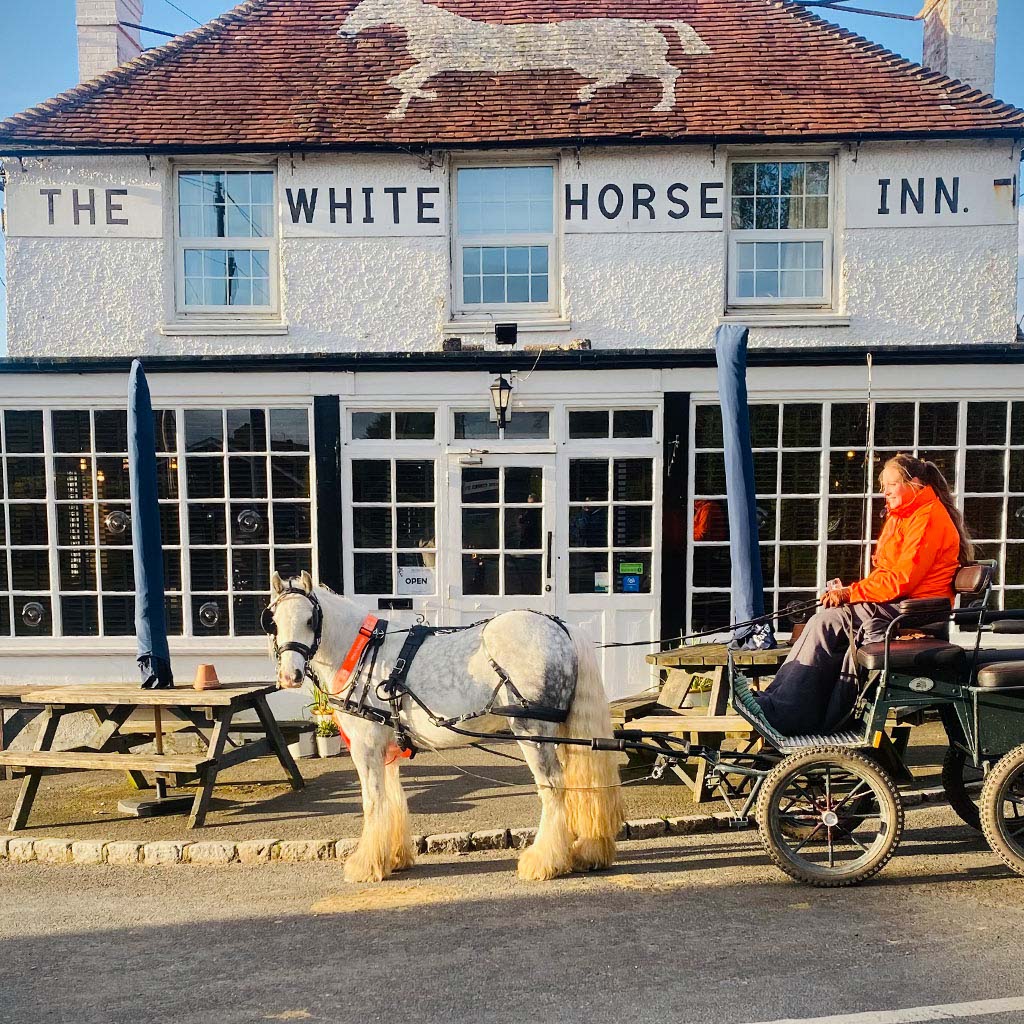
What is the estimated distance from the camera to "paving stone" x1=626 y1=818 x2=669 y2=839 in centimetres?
549

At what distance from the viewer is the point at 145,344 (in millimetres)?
8336

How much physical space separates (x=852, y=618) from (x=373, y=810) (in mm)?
2869

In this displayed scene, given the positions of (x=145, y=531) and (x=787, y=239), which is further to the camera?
(x=787, y=239)

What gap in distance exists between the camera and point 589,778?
15.5ft

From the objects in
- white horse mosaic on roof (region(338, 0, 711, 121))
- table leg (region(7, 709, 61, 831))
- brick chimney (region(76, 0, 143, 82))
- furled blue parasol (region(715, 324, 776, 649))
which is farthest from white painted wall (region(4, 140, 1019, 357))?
table leg (region(7, 709, 61, 831))

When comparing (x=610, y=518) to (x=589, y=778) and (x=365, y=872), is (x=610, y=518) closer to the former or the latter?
(x=589, y=778)

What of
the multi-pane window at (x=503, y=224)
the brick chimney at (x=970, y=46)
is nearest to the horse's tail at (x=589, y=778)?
the multi-pane window at (x=503, y=224)

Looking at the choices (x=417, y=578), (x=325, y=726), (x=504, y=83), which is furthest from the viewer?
(x=504, y=83)

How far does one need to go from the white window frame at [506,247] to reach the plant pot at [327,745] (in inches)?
160

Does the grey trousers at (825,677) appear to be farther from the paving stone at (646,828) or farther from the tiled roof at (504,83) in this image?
the tiled roof at (504,83)

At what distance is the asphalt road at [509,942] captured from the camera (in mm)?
3494

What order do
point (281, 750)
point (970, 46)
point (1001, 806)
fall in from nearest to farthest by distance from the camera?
point (1001, 806) → point (281, 750) → point (970, 46)

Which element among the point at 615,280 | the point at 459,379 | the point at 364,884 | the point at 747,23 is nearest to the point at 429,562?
the point at 459,379

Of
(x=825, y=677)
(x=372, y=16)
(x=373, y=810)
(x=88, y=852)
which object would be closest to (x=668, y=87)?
(x=372, y=16)
